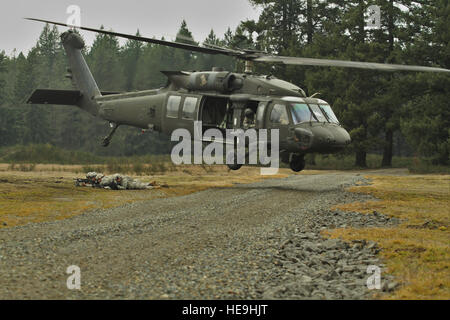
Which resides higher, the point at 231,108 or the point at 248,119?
the point at 231,108

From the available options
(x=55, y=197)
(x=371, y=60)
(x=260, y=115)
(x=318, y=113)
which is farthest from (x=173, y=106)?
(x=371, y=60)

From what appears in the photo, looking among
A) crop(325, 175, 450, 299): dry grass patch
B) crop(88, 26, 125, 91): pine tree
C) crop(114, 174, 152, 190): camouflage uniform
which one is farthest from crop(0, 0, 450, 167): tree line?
crop(88, 26, 125, 91): pine tree

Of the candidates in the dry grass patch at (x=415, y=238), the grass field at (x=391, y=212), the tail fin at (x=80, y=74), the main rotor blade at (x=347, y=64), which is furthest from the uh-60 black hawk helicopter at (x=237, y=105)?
the dry grass patch at (x=415, y=238)

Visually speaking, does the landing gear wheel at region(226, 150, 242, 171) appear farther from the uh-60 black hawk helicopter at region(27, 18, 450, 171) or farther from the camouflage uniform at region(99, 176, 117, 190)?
the camouflage uniform at region(99, 176, 117, 190)

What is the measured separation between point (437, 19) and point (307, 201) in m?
24.7

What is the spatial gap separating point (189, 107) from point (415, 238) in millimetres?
11750

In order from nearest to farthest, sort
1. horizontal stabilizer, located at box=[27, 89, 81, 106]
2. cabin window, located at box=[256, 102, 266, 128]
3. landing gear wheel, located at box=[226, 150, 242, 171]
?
cabin window, located at box=[256, 102, 266, 128]
landing gear wheel, located at box=[226, 150, 242, 171]
horizontal stabilizer, located at box=[27, 89, 81, 106]

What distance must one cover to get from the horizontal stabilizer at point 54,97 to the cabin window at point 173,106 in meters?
6.30

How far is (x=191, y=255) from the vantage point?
7.93 meters

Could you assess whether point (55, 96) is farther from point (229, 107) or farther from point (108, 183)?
point (229, 107)

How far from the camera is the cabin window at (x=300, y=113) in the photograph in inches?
680

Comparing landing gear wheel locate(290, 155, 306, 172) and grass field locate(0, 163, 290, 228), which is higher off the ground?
landing gear wheel locate(290, 155, 306, 172)

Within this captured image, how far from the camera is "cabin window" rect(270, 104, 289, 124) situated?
57.2 feet

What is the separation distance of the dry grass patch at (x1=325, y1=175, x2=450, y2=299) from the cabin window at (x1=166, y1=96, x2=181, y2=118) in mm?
8403
